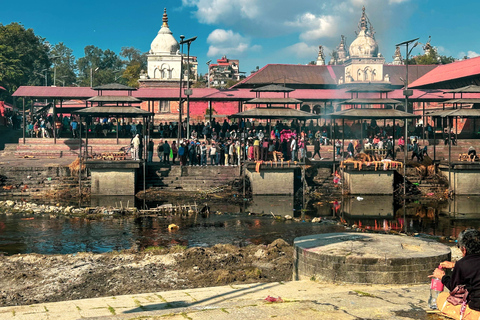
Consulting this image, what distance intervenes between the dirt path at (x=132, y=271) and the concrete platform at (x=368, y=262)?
62.9 inches

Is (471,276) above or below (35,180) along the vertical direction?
below

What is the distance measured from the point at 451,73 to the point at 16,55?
169ft

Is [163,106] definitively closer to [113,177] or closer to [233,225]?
[113,177]

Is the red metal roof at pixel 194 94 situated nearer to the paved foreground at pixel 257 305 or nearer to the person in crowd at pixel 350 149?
the person in crowd at pixel 350 149

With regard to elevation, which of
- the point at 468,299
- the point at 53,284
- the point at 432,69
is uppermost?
the point at 432,69

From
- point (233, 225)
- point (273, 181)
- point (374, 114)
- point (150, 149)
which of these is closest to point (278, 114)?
point (273, 181)

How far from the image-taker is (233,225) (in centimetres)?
1731

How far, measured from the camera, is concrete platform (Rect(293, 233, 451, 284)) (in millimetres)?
8250

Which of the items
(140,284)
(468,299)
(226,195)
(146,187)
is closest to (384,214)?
(226,195)

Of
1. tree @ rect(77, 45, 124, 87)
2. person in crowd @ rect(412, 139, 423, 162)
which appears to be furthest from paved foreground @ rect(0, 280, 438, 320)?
tree @ rect(77, 45, 124, 87)

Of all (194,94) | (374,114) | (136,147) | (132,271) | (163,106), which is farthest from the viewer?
(163,106)

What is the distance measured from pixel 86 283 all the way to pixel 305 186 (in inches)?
605

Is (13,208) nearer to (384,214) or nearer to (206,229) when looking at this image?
(206,229)

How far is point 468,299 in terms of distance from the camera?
6020mm
